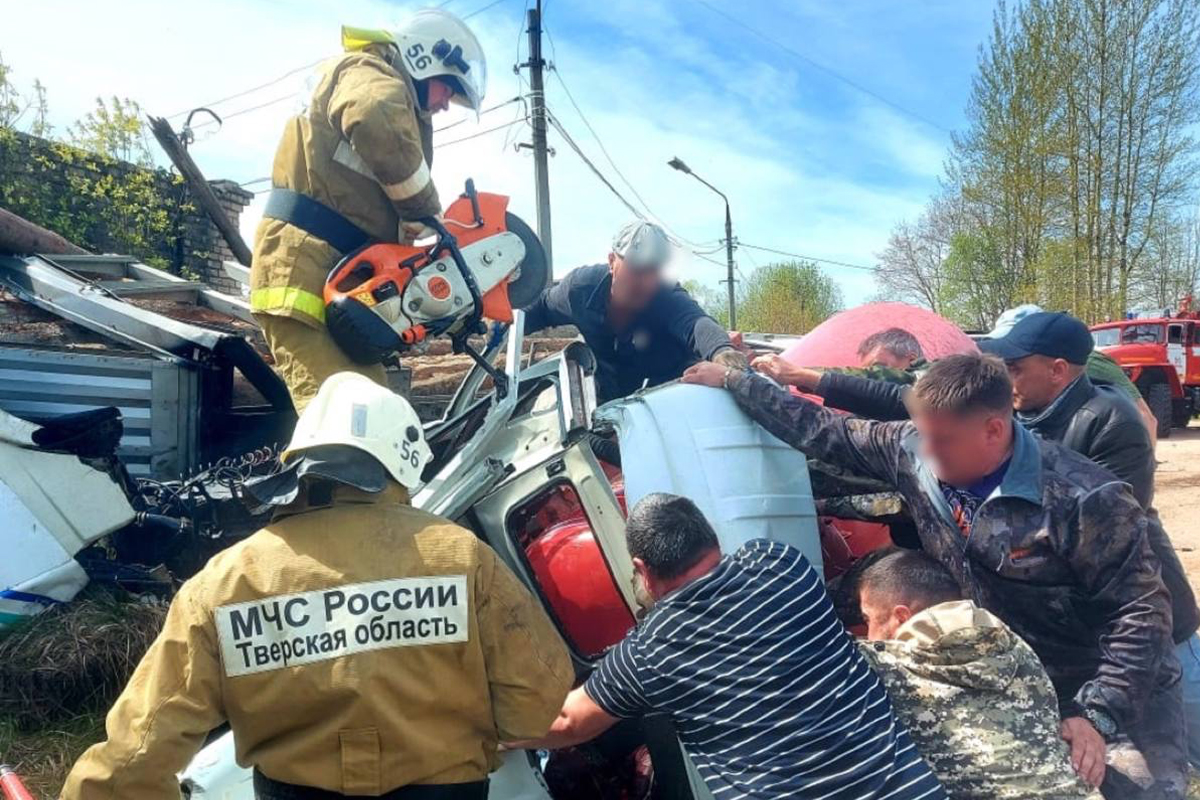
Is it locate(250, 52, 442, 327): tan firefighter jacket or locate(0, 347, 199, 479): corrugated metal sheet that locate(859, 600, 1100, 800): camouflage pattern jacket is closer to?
locate(250, 52, 442, 327): tan firefighter jacket

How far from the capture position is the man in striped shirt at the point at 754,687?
6.02 feet

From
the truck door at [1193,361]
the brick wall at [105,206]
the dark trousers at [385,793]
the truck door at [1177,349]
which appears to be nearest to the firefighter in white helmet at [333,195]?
the dark trousers at [385,793]

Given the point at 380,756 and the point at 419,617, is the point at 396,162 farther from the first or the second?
the point at 380,756

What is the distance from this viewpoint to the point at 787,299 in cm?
2841

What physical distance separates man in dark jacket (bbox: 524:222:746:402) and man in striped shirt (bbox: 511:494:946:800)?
1.68m

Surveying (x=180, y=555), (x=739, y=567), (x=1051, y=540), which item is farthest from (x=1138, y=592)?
(x=180, y=555)

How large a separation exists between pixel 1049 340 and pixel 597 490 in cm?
141

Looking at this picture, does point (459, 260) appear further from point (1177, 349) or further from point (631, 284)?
point (1177, 349)

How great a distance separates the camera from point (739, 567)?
6.53ft

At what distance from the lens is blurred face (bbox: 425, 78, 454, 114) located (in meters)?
3.27

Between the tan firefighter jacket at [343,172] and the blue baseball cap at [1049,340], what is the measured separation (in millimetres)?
1841

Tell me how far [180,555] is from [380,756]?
7.60 ft

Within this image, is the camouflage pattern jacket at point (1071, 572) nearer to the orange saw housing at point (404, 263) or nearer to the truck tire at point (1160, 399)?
the orange saw housing at point (404, 263)

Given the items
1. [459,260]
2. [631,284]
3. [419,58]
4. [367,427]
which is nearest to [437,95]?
[419,58]
